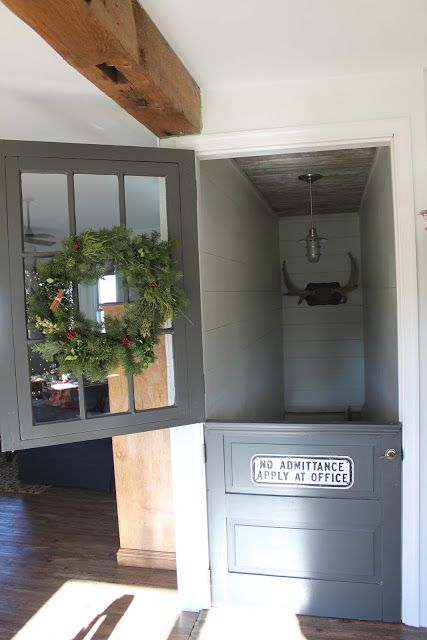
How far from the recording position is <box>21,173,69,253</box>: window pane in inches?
77.8

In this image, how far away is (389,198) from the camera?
249 cm

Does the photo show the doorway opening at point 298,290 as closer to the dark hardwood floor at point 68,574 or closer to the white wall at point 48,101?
the white wall at point 48,101

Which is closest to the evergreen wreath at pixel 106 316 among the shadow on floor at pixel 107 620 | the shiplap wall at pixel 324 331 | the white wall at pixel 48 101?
the white wall at pixel 48 101

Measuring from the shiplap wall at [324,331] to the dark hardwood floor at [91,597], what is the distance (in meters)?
2.92

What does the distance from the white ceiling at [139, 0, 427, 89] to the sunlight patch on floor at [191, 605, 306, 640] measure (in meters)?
2.60

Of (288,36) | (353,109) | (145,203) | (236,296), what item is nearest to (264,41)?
A: (288,36)

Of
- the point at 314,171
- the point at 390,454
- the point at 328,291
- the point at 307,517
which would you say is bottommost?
the point at 307,517

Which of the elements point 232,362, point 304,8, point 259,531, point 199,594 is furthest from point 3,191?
point 199,594

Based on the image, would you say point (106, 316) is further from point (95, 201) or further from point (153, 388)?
point (153, 388)

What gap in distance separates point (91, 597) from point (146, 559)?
42 cm

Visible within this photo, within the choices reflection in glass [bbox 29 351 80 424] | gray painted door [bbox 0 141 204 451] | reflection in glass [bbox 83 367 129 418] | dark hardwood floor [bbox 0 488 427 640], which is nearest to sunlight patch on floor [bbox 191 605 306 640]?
dark hardwood floor [bbox 0 488 427 640]

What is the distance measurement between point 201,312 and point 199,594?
1471 millimetres

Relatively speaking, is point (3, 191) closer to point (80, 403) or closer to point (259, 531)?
point (80, 403)

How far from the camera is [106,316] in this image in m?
1.98
